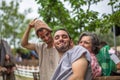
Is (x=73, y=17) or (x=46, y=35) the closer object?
(x=46, y=35)

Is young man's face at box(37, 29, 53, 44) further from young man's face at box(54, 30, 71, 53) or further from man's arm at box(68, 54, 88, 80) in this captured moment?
man's arm at box(68, 54, 88, 80)

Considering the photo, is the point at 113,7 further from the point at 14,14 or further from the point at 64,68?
the point at 14,14

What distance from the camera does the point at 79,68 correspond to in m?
3.68

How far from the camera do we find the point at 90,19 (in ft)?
33.2

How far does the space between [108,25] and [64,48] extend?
4.40m

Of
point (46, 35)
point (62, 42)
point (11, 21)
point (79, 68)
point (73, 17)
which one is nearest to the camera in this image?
point (79, 68)

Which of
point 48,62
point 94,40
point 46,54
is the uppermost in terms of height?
point 94,40

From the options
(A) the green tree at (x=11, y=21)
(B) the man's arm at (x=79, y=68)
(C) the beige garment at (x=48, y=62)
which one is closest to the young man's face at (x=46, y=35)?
(C) the beige garment at (x=48, y=62)

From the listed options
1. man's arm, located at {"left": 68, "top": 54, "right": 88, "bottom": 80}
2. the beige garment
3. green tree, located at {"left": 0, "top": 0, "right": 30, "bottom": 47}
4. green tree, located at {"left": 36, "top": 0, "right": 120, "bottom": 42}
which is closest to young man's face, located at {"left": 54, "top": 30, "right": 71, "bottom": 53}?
man's arm, located at {"left": 68, "top": 54, "right": 88, "bottom": 80}

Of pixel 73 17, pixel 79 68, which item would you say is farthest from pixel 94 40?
pixel 73 17

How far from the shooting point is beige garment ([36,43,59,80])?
17.4 ft

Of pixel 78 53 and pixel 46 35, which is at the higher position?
pixel 46 35

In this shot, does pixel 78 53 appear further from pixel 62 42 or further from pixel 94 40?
pixel 94 40

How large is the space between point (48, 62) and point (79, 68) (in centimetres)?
172
